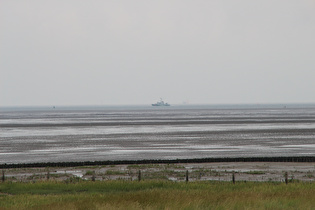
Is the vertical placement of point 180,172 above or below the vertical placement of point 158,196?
below

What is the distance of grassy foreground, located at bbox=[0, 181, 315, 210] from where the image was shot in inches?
818

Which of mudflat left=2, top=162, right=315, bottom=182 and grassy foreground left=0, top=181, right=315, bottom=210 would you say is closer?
grassy foreground left=0, top=181, right=315, bottom=210

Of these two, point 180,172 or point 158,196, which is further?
point 180,172

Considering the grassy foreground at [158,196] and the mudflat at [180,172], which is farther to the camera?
the mudflat at [180,172]

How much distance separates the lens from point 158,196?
2314 centimetres

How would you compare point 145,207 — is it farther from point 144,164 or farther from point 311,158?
point 311,158

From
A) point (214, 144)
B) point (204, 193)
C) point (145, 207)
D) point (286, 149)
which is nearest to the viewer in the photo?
point (145, 207)

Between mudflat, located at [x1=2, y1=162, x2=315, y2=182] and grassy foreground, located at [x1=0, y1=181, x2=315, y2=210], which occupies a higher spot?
grassy foreground, located at [x1=0, y1=181, x2=315, y2=210]

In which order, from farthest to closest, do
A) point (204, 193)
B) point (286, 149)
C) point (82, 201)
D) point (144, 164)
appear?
point (286, 149), point (144, 164), point (204, 193), point (82, 201)

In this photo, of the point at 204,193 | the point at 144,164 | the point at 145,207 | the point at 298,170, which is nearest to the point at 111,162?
the point at 144,164

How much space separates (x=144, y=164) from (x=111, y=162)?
294 cm

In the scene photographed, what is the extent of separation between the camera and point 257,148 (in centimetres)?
6162

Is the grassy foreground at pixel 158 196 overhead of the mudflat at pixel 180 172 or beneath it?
overhead

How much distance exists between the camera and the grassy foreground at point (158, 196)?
20.8 metres
